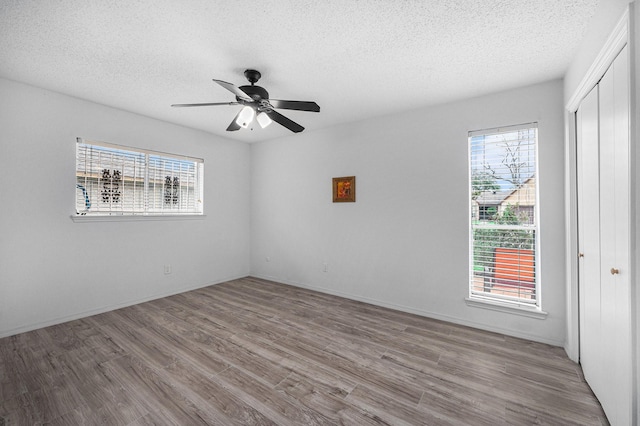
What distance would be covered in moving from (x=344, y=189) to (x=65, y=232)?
11.4 feet

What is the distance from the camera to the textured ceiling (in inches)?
66.7

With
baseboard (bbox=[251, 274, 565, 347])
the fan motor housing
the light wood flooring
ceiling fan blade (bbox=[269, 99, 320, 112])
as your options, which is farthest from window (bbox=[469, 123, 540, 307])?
the fan motor housing

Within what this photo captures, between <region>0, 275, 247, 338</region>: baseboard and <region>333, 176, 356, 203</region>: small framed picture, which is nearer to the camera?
<region>0, 275, 247, 338</region>: baseboard

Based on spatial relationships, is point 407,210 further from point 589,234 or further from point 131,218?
point 131,218

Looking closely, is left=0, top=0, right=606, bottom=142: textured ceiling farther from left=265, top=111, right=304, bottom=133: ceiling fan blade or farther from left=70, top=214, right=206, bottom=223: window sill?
left=70, top=214, right=206, bottom=223: window sill

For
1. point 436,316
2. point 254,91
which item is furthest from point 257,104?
point 436,316

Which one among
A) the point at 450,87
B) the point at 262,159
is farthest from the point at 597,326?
the point at 262,159

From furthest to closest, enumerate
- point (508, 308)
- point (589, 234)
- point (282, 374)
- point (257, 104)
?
point (508, 308) < point (257, 104) < point (282, 374) < point (589, 234)

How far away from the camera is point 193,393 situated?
1.83m

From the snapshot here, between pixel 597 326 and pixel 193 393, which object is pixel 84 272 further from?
pixel 597 326

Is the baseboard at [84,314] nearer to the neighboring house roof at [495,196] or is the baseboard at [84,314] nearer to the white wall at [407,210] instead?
the white wall at [407,210]

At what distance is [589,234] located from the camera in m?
1.89

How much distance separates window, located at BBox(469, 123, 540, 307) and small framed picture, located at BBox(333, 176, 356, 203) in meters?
1.52

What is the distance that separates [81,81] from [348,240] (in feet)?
11.8
